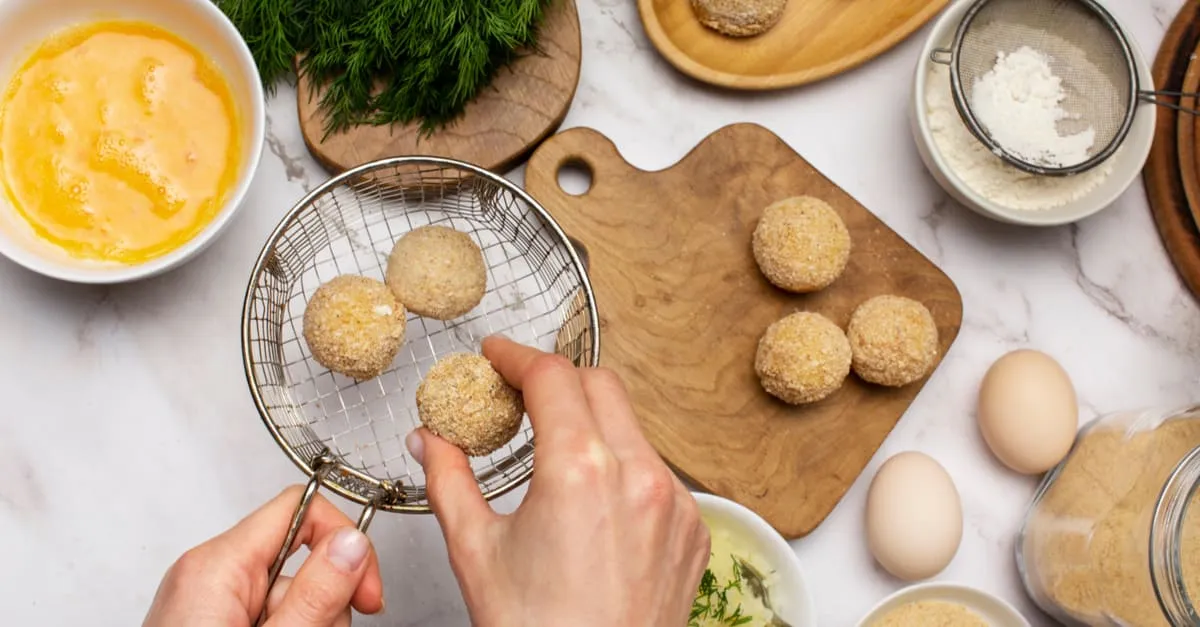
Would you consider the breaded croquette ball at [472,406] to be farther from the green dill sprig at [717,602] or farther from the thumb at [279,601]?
the green dill sprig at [717,602]

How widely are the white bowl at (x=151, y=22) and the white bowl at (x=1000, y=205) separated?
1.08 m

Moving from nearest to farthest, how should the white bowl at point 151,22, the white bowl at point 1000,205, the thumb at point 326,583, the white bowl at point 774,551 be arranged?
the thumb at point 326,583
the white bowl at point 151,22
the white bowl at point 774,551
the white bowl at point 1000,205

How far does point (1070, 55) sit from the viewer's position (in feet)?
5.98

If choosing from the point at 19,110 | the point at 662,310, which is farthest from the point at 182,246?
the point at 662,310

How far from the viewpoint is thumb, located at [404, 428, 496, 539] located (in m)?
1.13

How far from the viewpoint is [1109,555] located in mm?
1615

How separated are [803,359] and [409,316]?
0.65 metres

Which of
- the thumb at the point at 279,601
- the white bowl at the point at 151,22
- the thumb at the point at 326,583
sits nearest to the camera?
the thumb at the point at 326,583

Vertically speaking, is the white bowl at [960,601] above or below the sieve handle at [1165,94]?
below

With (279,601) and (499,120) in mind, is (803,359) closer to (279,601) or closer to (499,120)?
(499,120)

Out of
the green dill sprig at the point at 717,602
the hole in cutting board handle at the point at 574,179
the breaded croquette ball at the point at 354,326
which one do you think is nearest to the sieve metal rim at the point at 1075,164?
the hole in cutting board handle at the point at 574,179

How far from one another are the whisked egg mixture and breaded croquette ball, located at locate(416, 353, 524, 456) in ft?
1.60

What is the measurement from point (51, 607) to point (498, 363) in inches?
37.2

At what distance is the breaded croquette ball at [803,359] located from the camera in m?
1.62
